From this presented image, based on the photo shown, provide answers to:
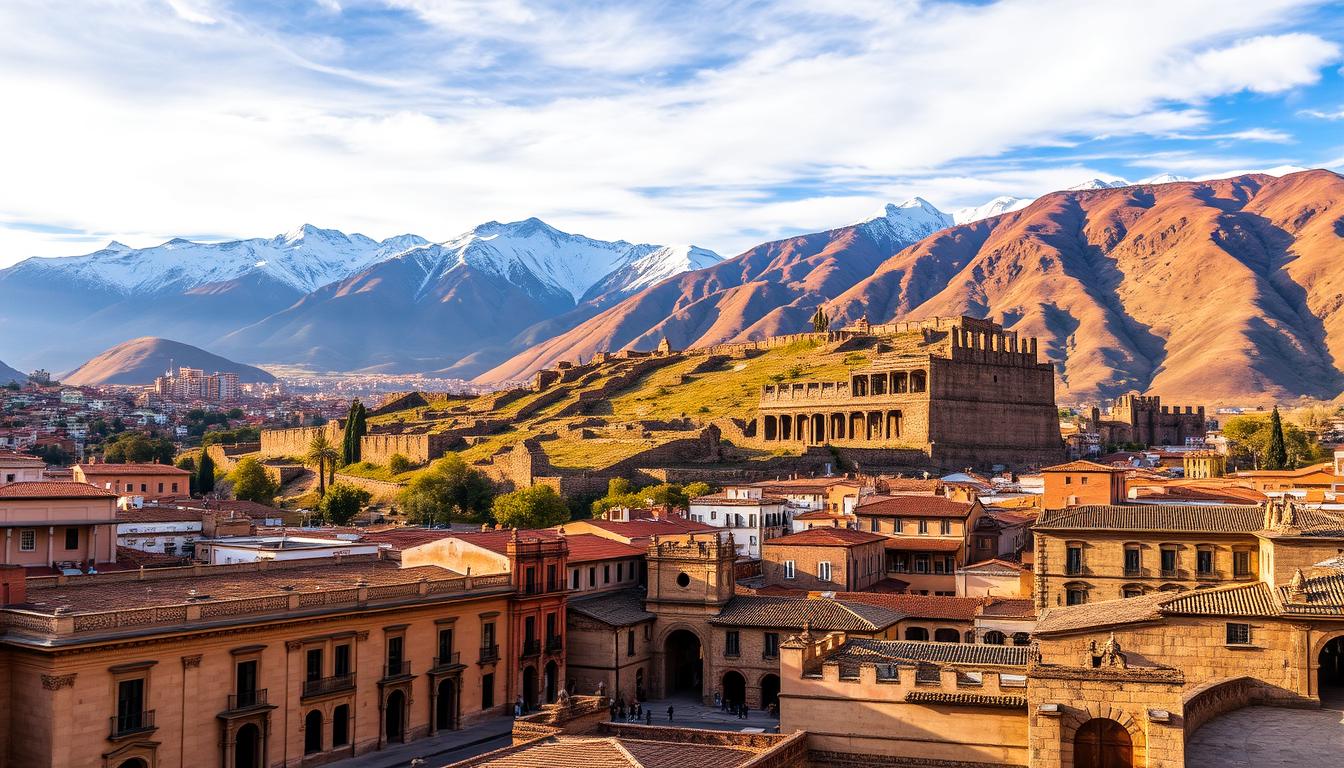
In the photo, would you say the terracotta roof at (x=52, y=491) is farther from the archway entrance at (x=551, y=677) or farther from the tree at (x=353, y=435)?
the tree at (x=353, y=435)

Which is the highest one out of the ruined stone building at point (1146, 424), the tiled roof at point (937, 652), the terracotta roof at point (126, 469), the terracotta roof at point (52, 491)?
the ruined stone building at point (1146, 424)

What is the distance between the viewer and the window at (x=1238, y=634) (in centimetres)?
3256

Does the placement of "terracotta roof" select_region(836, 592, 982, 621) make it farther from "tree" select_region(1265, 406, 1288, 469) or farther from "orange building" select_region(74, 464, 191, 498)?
"tree" select_region(1265, 406, 1288, 469)

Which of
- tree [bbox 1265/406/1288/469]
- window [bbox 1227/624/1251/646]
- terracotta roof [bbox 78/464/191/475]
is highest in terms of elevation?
tree [bbox 1265/406/1288/469]

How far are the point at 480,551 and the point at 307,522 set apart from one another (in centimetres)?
4191

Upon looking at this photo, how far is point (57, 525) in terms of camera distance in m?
56.3

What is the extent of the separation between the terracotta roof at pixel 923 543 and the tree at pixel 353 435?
7117cm

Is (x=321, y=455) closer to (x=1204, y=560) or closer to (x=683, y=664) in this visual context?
(x=683, y=664)

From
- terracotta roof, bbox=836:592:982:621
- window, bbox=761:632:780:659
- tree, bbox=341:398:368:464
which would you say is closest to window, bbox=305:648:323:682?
window, bbox=761:632:780:659

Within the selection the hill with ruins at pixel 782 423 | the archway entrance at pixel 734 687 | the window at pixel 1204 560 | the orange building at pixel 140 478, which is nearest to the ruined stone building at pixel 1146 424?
the hill with ruins at pixel 782 423

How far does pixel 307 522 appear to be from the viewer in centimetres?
9419

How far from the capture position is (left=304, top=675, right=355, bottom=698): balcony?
44.6 meters

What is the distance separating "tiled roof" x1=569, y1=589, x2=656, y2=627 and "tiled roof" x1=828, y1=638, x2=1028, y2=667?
16945 millimetres

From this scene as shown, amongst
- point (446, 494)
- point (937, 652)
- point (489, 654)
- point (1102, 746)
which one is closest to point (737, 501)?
point (489, 654)
